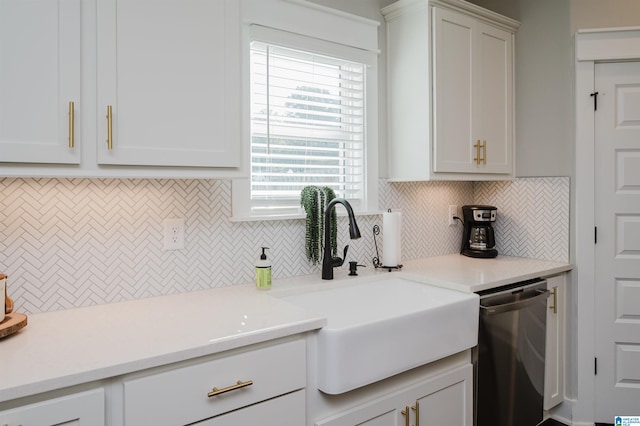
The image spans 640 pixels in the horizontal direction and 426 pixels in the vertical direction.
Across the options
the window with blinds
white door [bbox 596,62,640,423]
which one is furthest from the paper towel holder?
white door [bbox 596,62,640,423]

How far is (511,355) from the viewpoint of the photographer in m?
2.11

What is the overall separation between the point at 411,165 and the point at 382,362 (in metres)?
1.24

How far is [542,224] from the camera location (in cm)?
273

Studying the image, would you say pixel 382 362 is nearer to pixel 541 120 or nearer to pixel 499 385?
pixel 499 385

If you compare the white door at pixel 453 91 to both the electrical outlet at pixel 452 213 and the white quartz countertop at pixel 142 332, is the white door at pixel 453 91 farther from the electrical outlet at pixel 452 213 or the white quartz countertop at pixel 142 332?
the white quartz countertop at pixel 142 332

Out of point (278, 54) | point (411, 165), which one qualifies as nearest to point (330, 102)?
point (278, 54)

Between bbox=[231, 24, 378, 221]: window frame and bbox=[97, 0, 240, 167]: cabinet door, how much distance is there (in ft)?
0.57

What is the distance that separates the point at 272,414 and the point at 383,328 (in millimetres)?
472

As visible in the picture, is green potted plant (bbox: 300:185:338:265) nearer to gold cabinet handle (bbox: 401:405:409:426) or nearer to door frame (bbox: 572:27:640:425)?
gold cabinet handle (bbox: 401:405:409:426)

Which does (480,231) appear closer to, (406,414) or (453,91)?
(453,91)

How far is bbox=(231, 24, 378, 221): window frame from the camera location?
1968 millimetres

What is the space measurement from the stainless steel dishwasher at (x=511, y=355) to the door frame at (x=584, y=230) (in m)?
0.33

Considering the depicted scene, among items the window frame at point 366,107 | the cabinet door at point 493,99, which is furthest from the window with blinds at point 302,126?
the cabinet door at point 493,99

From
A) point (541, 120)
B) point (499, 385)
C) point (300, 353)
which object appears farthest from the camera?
point (541, 120)
